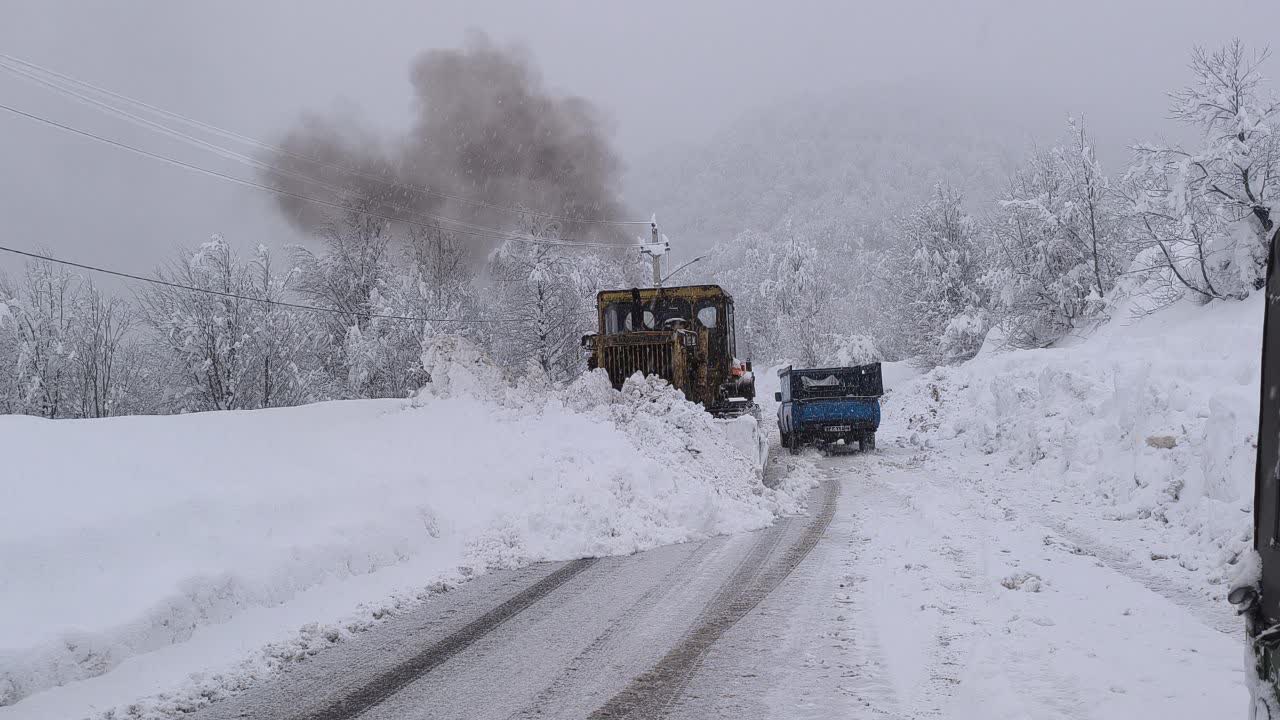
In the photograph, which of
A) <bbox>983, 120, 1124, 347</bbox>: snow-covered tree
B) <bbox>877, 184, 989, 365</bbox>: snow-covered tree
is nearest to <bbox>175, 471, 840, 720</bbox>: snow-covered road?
<bbox>983, 120, 1124, 347</bbox>: snow-covered tree

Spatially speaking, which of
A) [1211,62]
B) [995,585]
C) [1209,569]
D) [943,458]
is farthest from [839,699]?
[1211,62]

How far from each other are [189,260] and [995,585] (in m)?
34.2

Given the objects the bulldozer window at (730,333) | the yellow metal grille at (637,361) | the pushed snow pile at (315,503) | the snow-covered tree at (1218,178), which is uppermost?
the snow-covered tree at (1218,178)

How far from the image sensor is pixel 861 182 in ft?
615

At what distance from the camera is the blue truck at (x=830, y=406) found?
17188mm

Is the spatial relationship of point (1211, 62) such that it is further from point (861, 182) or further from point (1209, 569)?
point (861, 182)

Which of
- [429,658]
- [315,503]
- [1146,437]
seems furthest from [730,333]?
[429,658]

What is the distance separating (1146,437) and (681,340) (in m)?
6.67

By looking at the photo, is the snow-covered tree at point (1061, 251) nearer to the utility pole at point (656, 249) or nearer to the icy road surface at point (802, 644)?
the utility pole at point (656, 249)

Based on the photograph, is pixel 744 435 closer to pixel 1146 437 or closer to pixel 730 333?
pixel 730 333

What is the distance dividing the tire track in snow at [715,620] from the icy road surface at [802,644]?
19mm

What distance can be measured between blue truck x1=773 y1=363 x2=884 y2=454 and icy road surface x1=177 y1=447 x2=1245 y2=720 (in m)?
10.1

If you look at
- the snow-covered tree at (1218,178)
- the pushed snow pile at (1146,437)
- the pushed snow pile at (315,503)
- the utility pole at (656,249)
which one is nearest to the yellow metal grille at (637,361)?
the pushed snow pile at (315,503)

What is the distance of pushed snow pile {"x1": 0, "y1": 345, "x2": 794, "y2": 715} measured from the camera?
Answer: 4.61 meters
